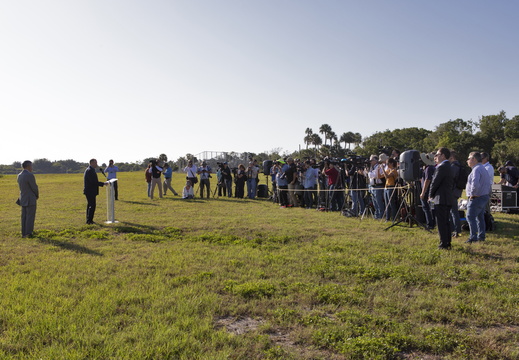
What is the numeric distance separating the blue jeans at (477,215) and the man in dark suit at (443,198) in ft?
2.96

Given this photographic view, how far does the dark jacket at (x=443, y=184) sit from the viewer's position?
721 centimetres

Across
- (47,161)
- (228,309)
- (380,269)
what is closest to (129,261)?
(228,309)

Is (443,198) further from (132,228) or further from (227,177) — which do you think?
(227,177)

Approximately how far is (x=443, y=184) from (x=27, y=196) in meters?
9.19

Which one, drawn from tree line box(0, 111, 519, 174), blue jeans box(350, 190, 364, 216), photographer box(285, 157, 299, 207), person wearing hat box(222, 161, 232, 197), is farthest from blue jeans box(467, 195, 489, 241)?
tree line box(0, 111, 519, 174)

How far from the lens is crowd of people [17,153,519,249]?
7508 millimetres

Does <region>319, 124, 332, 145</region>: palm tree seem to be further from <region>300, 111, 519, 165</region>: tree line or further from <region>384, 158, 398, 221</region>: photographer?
<region>384, 158, 398, 221</region>: photographer

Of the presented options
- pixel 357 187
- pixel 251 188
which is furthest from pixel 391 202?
pixel 251 188

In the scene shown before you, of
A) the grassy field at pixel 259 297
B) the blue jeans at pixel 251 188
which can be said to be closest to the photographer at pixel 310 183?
the blue jeans at pixel 251 188

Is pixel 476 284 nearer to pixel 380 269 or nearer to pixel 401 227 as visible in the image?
pixel 380 269

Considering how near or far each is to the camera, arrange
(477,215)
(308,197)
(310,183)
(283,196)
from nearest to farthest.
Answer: (477,215)
(310,183)
(308,197)
(283,196)

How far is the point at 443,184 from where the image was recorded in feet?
23.9

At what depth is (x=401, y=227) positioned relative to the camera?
32.1 feet

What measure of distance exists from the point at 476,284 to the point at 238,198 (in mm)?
14617
